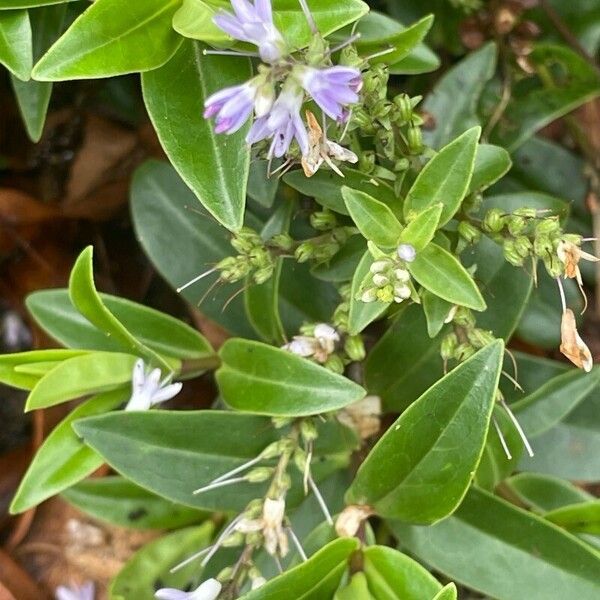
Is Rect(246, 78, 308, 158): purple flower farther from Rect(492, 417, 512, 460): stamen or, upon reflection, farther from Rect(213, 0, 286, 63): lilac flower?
Rect(492, 417, 512, 460): stamen

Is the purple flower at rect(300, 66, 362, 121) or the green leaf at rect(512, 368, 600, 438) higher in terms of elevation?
the purple flower at rect(300, 66, 362, 121)

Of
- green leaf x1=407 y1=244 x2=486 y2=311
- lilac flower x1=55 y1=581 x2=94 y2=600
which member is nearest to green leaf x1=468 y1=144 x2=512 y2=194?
green leaf x1=407 y1=244 x2=486 y2=311

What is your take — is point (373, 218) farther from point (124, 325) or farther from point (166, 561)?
point (166, 561)

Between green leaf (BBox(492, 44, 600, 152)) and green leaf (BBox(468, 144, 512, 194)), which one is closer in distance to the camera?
green leaf (BBox(468, 144, 512, 194))

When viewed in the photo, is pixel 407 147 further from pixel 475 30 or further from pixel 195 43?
pixel 475 30

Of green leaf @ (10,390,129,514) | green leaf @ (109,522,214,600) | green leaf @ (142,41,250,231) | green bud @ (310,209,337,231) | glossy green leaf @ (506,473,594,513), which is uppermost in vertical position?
green leaf @ (142,41,250,231)

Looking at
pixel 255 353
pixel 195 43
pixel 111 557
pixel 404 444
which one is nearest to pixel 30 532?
pixel 111 557
